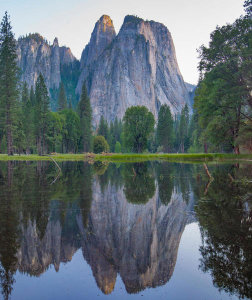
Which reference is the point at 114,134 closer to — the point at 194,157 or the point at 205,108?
the point at 194,157

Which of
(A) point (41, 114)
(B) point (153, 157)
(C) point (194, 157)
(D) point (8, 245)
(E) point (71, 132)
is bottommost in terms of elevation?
(D) point (8, 245)

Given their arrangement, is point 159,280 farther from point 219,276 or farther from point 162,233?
point 162,233

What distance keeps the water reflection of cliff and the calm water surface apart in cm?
2

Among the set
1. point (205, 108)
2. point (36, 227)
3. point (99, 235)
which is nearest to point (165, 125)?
point (205, 108)

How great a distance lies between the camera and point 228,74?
133 ft

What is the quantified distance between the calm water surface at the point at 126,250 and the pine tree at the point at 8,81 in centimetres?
4408

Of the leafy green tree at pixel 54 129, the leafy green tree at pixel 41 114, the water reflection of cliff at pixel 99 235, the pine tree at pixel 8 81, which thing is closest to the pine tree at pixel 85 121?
the leafy green tree at pixel 54 129

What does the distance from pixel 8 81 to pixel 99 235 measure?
53.2 metres

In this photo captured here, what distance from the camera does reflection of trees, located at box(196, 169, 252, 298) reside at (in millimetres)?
5262

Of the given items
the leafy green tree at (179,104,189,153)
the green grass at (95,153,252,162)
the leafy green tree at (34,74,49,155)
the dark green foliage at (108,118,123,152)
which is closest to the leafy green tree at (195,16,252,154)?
the green grass at (95,153,252,162)

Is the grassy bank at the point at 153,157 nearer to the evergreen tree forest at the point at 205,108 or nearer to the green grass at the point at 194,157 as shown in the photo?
the green grass at the point at 194,157

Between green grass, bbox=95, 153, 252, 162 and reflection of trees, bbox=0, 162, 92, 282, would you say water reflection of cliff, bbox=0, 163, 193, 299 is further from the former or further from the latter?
green grass, bbox=95, 153, 252, 162

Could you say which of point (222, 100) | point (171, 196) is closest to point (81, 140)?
point (222, 100)

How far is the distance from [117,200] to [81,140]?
85.6 m
